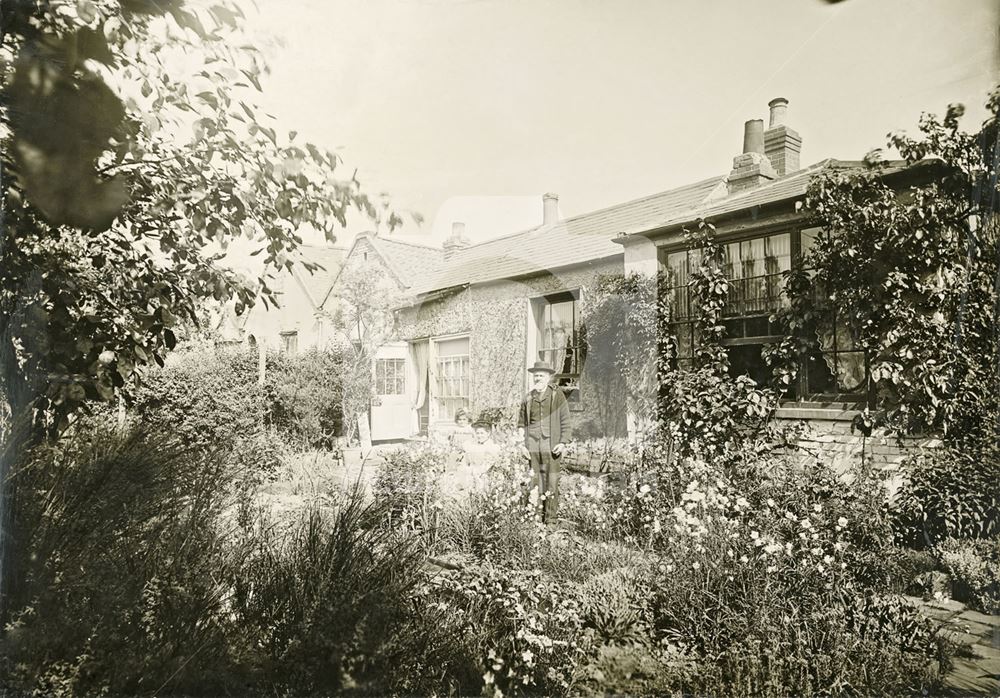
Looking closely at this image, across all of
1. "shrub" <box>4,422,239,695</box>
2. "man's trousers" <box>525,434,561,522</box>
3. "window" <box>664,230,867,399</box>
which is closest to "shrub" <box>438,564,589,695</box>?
"man's trousers" <box>525,434,561,522</box>

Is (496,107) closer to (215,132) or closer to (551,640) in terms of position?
(215,132)

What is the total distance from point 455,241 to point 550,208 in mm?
515

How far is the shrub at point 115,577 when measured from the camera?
1765 mm

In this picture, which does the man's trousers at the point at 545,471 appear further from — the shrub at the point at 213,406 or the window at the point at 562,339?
the shrub at the point at 213,406

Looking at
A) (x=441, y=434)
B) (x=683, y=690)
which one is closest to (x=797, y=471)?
(x=683, y=690)

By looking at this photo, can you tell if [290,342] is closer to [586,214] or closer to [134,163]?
[134,163]

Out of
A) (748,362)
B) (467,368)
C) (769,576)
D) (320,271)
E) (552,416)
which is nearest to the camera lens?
(769,576)

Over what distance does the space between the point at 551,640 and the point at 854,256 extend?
2.82 meters

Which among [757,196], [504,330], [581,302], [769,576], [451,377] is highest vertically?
[757,196]

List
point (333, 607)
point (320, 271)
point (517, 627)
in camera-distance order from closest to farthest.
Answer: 1. point (333, 607)
2. point (517, 627)
3. point (320, 271)

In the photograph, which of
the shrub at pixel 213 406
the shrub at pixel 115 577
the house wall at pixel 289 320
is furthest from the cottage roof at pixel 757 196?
the shrub at pixel 115 577

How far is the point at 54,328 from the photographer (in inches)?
76.5

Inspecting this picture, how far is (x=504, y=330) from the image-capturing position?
2990 millimetres

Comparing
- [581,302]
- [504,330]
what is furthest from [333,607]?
[581,302]
